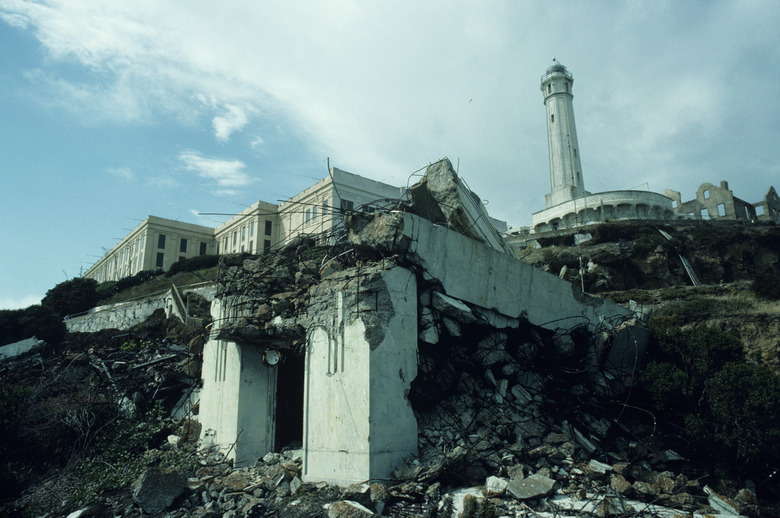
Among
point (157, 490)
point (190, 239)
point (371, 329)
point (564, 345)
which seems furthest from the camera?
point (190, 239)

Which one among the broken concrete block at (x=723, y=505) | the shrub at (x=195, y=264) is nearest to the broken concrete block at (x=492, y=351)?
the broken concrete block at (x=723, y=505)

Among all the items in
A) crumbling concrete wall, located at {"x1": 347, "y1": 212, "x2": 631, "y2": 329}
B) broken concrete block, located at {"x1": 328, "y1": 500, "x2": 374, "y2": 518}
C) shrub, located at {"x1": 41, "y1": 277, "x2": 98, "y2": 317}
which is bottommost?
broken concrete block, located at {"x1": 328, "y1": 500, "x2": 374, "y2": 518}

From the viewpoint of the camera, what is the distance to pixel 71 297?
31.2 metres

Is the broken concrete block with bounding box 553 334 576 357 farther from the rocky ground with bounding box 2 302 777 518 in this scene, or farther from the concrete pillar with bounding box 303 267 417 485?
the concrete pillar with bounding box 303 267 417 485

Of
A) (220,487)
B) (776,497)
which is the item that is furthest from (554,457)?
(220,487)

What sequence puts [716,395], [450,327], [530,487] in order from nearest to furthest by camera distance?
[530,487] < [450,327] < [716,395]

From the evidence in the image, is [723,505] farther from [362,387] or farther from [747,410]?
[362,387]

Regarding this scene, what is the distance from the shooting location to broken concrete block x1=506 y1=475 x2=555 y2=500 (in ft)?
20.5

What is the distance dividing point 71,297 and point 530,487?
109 ft

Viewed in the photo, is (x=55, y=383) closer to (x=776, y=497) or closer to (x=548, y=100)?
(x=776, y=497)

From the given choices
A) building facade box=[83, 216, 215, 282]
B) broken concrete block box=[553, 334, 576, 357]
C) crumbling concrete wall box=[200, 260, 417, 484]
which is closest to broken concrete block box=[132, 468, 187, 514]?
crumbling concrete wall box=[200, 260, 417, 484]

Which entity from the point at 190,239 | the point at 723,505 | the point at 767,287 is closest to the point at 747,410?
the point at 723,505

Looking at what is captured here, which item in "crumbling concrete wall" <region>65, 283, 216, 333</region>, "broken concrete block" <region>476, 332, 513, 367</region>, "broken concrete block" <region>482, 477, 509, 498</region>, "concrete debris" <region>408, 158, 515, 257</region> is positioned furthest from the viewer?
"crumbling concrete wall" <region>65, 283, 216, 333</region>

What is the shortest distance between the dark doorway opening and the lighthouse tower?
4702 centimetres
